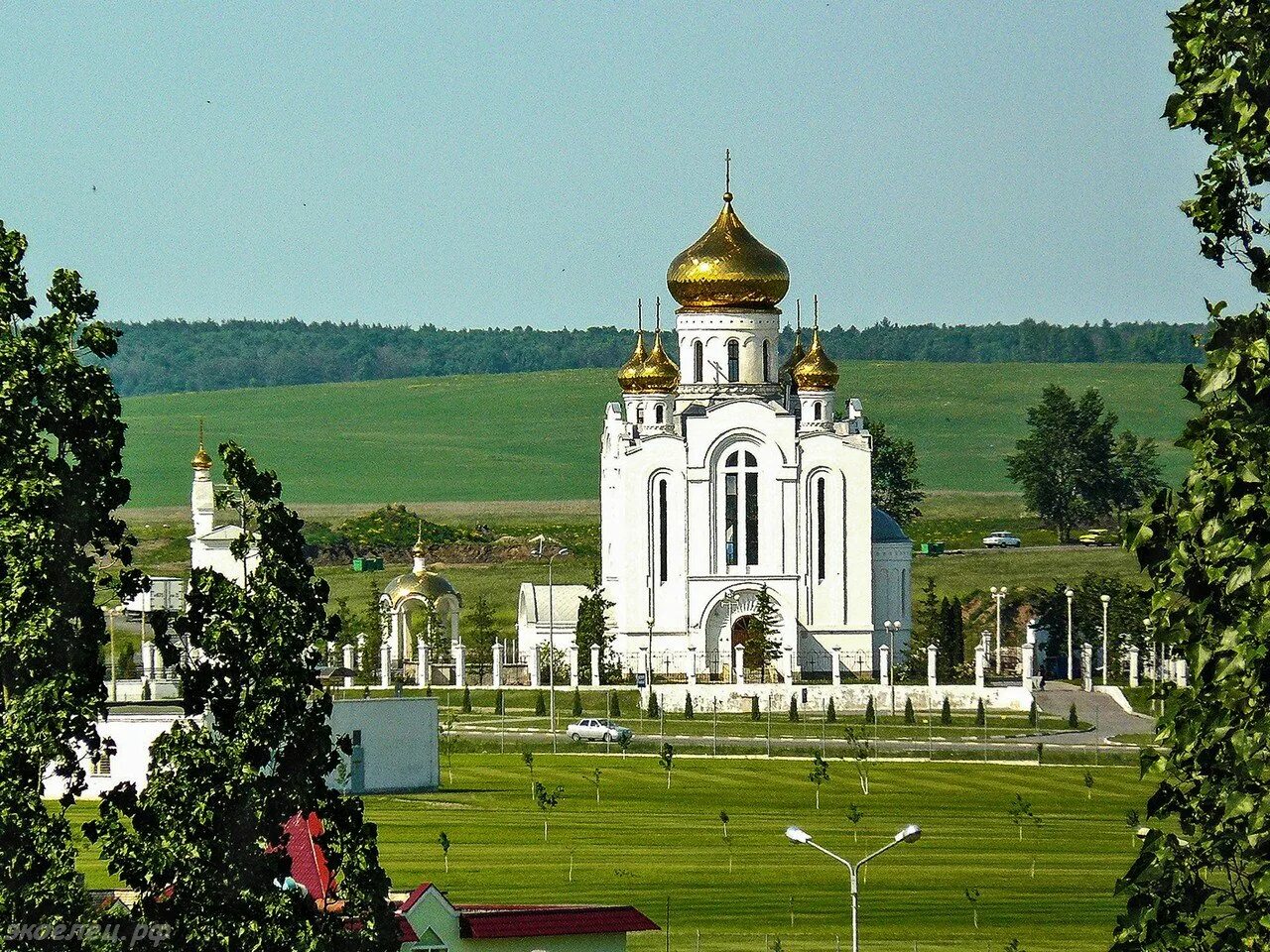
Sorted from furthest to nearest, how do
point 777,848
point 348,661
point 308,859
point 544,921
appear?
point 348,661 → point 777,848 → point 308,859 → point 544,921

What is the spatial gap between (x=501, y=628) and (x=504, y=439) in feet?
275

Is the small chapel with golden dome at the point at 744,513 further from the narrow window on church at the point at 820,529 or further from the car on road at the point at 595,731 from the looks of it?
the car on road at the point at 595,731

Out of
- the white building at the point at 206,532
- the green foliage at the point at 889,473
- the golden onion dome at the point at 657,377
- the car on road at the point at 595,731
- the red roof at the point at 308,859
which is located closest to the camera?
the red roof at the point at 308,859

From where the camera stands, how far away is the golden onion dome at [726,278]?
7319cm

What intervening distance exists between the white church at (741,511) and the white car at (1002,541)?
37.9 m

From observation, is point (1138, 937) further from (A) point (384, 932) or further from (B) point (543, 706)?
(B) point (543, 706)

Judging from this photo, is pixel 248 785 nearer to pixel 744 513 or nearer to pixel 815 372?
pixel 744 513

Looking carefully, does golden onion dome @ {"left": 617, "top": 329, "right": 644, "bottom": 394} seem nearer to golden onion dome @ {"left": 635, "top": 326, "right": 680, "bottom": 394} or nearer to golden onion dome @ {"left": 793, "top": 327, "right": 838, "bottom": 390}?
golden onion dome @ {"left": 635, "top": 326, "right": 680, "bottom": 394}


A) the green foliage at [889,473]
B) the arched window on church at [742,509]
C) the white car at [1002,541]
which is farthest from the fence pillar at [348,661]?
the white car at [1002,541]

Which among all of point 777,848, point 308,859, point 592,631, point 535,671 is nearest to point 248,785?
point 308,859

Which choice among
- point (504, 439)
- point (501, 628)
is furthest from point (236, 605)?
point (504, 439)

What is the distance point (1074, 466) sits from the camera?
110m

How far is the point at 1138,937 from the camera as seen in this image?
52.4 feet

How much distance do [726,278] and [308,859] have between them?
48717 millimetres
